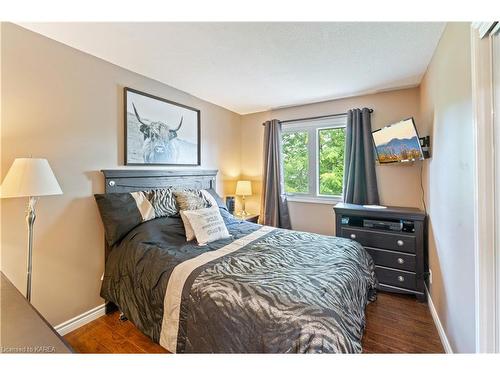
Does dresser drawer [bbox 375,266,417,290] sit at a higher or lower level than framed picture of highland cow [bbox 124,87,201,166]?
lower

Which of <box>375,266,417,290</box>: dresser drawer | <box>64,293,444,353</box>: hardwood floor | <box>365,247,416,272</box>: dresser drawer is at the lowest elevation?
<box>64,293,444,353</box>: hardwood floor

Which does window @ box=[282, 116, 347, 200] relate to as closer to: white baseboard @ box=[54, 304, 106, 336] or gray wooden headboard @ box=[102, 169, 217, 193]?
gray wooden headboard @ box=[102, 169, 217, 193]

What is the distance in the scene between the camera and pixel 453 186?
1.53 metres

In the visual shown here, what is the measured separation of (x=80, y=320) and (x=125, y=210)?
1029 millimetres

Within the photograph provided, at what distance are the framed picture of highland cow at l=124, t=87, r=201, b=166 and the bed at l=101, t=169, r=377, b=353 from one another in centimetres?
28

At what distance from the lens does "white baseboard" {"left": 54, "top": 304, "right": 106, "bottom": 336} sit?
1.89 metres

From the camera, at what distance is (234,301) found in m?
1.28

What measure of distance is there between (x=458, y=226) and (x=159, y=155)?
278cm

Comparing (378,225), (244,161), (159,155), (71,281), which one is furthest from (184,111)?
(378,225)

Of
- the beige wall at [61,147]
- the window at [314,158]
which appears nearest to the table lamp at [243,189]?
the window at [314,158]

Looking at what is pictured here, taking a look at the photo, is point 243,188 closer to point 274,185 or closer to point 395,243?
point 274,185

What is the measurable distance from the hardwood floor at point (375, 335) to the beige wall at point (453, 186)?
0.66ft

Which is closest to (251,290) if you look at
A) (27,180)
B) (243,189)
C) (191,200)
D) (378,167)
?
(191,200)

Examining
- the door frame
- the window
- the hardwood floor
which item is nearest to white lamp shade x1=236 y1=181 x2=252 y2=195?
the window
